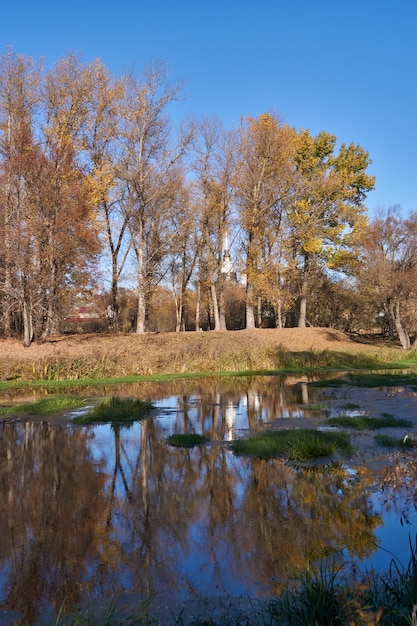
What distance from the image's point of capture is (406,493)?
714 cm

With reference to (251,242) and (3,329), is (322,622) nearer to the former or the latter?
(3,329)

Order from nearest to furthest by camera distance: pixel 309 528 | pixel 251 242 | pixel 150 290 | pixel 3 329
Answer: pixel 309 528
pixel 3 329
pixel 150 290
pixel 251 242

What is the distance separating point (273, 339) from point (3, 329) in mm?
15550

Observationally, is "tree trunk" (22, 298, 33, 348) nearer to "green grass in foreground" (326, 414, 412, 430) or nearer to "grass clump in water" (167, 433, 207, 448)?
"grass clump in water" (167, 433, 207, 448)

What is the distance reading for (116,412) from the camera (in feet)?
43.9

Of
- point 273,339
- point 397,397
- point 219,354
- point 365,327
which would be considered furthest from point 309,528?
point 365,327

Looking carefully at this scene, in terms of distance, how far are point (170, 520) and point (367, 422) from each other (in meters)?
6.41

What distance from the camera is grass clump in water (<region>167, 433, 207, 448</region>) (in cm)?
1023

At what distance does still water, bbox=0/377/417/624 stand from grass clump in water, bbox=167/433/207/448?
185mm

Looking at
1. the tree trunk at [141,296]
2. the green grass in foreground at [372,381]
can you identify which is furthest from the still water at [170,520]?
the tree trunk at [141,296]

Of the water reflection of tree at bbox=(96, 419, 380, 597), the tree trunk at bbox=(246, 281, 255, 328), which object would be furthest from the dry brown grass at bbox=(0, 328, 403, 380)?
the water reflection of tree at bbox=(96, 419, 380, 597)

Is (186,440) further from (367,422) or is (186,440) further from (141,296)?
(141,296)

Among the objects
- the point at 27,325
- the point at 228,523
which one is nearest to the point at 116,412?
the point at 228,523

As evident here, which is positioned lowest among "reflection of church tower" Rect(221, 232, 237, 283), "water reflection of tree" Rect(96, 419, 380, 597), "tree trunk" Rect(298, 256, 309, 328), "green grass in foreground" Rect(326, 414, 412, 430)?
"water reflection of tree" Rect(96, 419, 380, 597)
